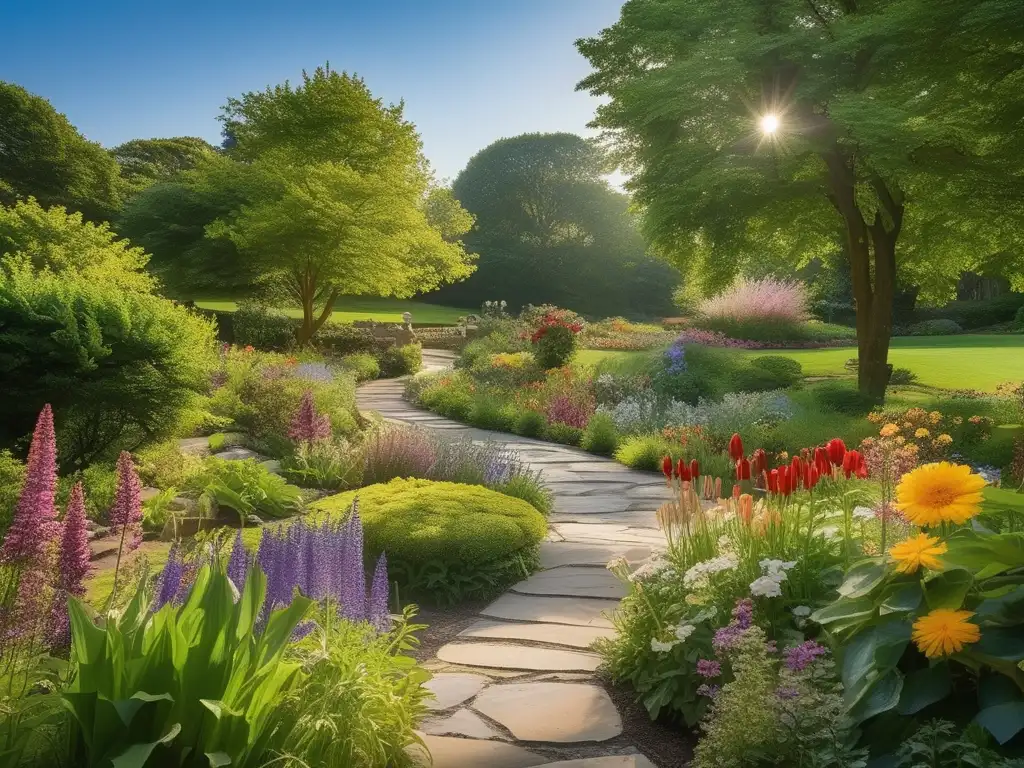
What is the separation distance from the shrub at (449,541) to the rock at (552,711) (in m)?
1.25

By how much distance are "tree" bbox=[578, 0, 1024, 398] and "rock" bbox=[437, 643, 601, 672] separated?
7.09 meters

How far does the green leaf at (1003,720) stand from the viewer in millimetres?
1859

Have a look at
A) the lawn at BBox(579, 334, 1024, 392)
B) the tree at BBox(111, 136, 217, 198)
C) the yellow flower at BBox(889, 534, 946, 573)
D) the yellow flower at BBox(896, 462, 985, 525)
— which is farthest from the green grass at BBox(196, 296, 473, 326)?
the yellow flower at BBox(889, 534, 946, 573)

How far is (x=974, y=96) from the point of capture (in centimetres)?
984

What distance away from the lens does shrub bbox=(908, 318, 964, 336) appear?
31.0m

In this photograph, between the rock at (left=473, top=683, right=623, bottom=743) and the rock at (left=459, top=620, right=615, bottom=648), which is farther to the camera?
the rock at (left=459, top=620, right=615, bottom=648)

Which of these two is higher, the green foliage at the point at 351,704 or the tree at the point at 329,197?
the tree at the point at 329,197

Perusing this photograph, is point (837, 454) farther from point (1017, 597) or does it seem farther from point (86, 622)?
point (86, 622)

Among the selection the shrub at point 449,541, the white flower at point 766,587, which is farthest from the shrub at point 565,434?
the white flower at point 766,587

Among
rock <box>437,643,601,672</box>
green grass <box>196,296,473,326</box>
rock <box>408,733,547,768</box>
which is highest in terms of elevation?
green grass <box>196,296,473,326</box>

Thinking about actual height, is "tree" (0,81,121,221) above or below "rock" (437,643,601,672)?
above

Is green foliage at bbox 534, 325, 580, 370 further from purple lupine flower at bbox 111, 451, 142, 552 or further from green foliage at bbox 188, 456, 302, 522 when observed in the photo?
purple lupine flower at bbox 111, 451, 142, 552

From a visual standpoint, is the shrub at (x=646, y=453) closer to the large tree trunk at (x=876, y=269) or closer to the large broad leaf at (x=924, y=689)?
the large tree trunk at (x=876, y=269)

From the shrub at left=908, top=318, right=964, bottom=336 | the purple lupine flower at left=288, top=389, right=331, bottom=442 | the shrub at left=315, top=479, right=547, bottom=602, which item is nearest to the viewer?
the shrub at left=315, top=479, right=547, bottom=602
